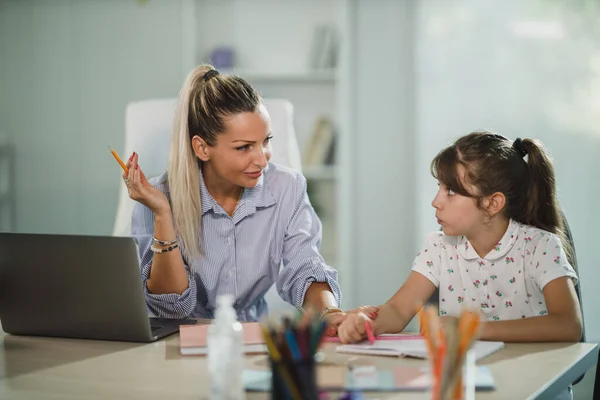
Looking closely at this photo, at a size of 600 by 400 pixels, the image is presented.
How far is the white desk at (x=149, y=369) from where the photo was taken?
115 centimetres

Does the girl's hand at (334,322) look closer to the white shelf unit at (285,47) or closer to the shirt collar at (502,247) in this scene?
the shirt collar at (502,247)

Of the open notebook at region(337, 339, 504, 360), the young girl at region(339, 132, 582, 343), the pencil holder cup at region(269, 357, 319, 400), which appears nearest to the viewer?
the pencil holder cup at region(269, 357, 319, 400)

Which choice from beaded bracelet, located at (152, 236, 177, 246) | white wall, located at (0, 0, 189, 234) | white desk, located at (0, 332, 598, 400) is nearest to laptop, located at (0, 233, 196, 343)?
white desk, located at (0, 332, 598, 400)

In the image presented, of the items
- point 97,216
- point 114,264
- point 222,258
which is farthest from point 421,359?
point 97,216

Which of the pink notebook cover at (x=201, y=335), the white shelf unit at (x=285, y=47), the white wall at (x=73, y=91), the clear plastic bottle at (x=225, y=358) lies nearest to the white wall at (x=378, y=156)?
the white shelf unit at (x=285, y=47)

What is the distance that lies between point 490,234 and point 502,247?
46 millimetres

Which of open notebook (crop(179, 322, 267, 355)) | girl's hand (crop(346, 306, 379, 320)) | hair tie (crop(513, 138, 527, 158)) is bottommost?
open notebook (crop(179, 322, 267, 355))

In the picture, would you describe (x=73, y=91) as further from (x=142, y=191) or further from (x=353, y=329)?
(x=353, y=329)

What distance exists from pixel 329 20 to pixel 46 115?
1.51m

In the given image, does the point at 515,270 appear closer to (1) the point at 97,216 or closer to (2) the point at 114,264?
(2) the point at 114,264

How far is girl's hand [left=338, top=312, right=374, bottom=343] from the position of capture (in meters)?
1.40

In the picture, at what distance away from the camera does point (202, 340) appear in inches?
55.9

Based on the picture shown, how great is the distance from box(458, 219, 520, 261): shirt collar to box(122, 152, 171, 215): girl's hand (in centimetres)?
64

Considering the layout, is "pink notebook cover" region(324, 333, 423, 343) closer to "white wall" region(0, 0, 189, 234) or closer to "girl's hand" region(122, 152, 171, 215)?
"girl's hand" region(122, 152, 171, 215)
